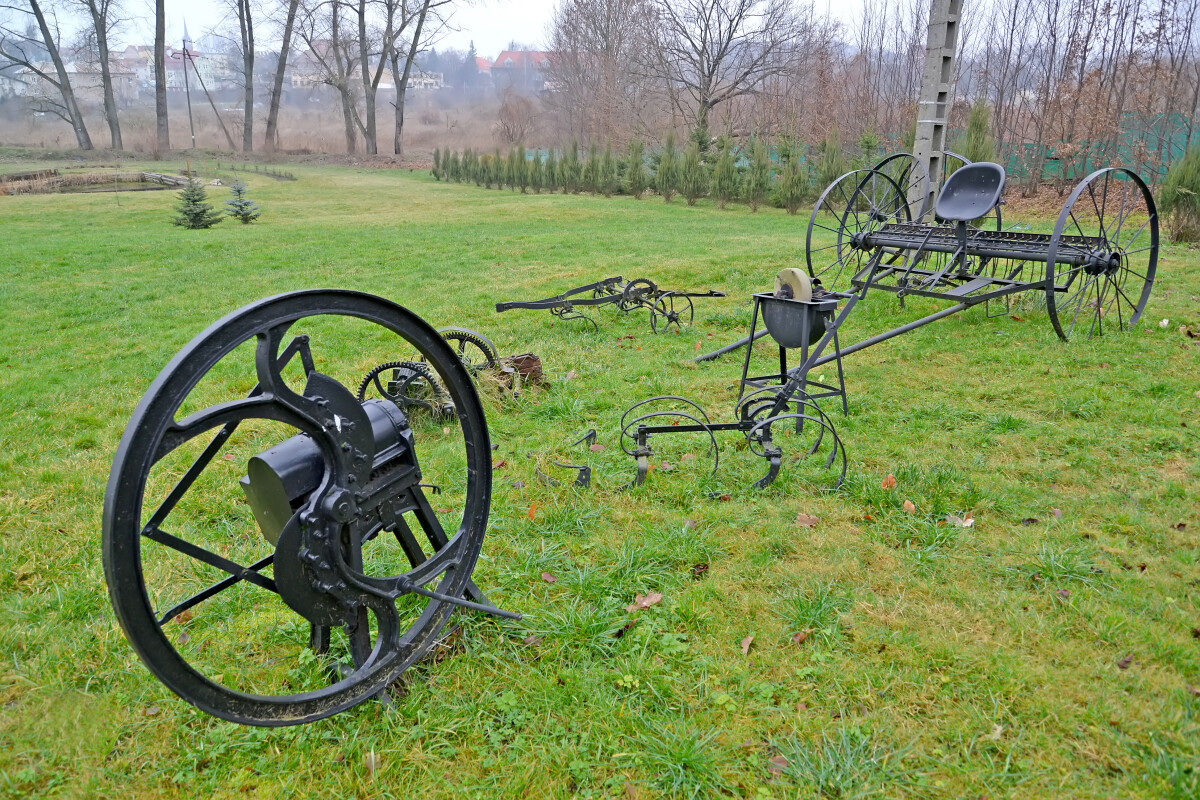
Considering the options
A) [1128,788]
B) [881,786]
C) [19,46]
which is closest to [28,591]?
[881,786]

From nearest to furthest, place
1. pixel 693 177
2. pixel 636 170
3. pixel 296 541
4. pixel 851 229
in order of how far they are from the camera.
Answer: pixel 296 541 → pixel 851 229 → pixel 693 177 → pixel 636 170

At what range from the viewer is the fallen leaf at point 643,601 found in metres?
2.99

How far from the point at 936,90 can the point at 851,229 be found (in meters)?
2.09

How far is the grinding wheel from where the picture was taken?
3982mm

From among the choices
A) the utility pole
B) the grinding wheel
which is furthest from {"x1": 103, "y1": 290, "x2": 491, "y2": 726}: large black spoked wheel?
the utility pole

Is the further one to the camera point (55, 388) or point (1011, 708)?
point (55, 388)

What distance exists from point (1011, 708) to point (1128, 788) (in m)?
0.37

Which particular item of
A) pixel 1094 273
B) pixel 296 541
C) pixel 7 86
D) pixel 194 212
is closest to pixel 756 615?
pixel 296 541

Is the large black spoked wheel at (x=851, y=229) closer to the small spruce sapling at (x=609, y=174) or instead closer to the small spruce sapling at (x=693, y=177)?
the small spruce sapling at (x=693, y=177)

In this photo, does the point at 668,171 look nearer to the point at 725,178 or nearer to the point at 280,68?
the point at 725,178

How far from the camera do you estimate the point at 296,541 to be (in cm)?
212

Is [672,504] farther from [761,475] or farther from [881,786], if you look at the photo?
[881,786]

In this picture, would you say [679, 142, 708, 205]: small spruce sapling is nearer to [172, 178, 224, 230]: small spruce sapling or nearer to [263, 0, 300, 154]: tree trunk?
[172, 178, 224, 230]: small spruce sapling

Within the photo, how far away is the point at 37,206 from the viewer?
19.1 m
